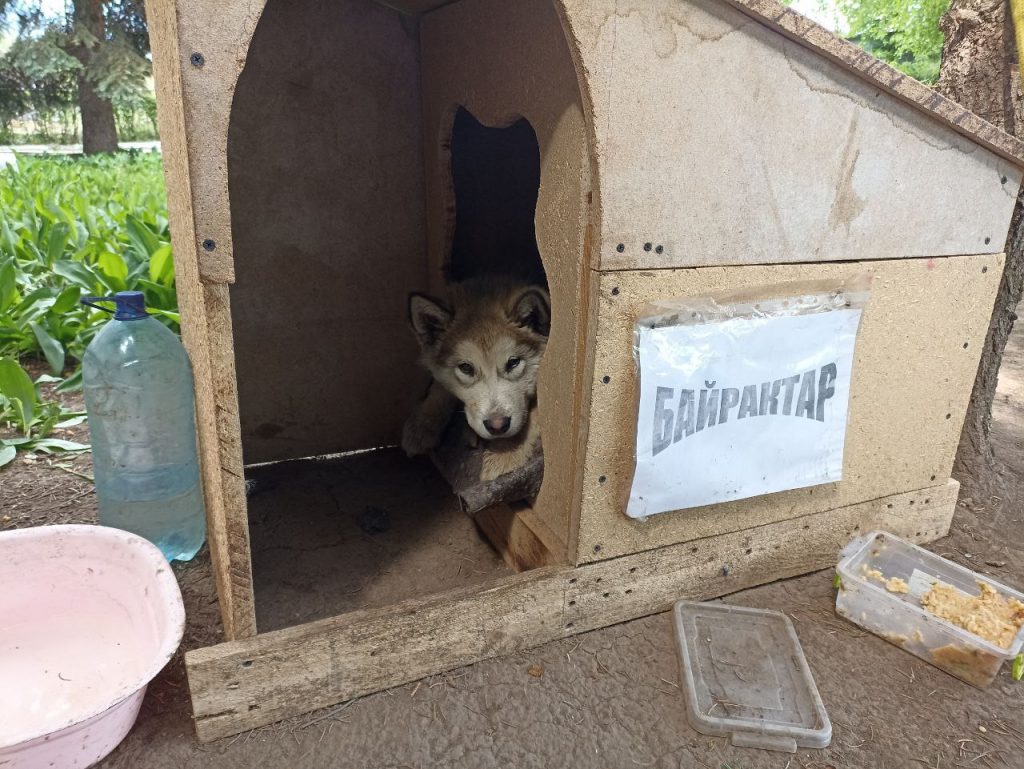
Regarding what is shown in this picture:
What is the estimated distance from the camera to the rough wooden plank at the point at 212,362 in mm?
1384

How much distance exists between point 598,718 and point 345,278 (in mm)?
1945

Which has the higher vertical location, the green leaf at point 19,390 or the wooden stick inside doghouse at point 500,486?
the wooden stick inside doghouse at point 500,486

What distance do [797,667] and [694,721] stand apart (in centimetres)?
39

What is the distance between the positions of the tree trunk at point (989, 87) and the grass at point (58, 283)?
145 inches

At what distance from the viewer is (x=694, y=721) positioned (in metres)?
1.73

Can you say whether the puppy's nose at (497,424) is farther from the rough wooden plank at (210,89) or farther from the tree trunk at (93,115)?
the tree trunk at (93,115)

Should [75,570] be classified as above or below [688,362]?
below

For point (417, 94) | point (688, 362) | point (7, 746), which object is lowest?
point (7, 746)

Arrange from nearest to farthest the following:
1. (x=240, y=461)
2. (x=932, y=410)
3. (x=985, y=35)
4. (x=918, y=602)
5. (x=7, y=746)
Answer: (x=7, y=746)
(x=240, y=461)
(x=918, y=602)
(x=932, y=410)
(x=985, y=35)

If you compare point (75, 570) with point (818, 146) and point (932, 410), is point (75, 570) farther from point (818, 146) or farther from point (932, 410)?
point (932, 410)

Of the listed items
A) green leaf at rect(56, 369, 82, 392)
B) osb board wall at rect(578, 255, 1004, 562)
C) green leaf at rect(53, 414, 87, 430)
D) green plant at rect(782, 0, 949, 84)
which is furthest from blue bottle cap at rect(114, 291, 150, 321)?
green plant at rect(782, 0, 949, 84)

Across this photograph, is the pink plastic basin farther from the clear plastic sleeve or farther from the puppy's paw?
the clear plastic sleeve

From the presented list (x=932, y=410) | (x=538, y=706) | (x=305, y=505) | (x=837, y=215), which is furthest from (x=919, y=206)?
(x=305, y=505)

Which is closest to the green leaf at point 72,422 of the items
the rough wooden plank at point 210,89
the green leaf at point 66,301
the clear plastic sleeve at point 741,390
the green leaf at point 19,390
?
the green leaf at point 19,390
